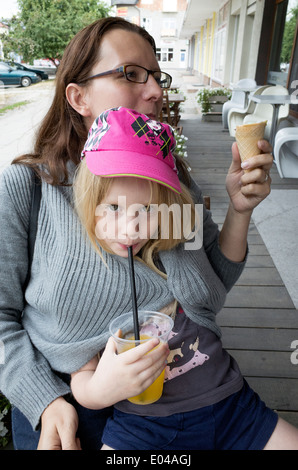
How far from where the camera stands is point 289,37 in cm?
674

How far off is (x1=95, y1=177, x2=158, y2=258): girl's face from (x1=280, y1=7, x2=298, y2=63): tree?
22.9ft

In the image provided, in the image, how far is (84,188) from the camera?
0.90 m

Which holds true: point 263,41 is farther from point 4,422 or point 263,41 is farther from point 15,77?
point 15,77

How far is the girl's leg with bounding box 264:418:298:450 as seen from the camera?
0.93 metres

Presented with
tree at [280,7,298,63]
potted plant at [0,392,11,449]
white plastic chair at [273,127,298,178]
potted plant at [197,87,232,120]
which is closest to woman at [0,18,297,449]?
potted plant at [0,392,11,449]

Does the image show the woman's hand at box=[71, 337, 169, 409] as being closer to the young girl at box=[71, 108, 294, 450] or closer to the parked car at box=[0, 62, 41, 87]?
the young girl at box=[71, 108, 294, 450]

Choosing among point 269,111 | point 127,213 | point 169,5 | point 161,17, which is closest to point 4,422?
point 127,213

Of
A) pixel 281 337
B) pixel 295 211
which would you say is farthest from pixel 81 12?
pixel 281 337

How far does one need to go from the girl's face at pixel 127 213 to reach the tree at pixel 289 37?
6989mm

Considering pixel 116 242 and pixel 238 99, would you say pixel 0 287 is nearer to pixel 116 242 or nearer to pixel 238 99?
pixel 116 242

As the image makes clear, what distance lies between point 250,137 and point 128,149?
333 mm

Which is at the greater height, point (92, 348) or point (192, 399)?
point (92, 348)

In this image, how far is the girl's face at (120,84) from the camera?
100 centimetres

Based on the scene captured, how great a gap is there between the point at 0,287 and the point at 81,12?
56.1 feet
